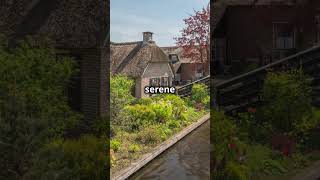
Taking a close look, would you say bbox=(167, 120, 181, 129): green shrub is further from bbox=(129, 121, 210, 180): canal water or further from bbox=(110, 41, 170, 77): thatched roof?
bbox=(110, 41, 170, 77): thatched roof

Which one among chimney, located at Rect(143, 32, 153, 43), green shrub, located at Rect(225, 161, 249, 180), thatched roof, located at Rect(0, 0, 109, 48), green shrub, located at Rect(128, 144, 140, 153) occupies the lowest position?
green shrub, located at Rect(128, 144, 140, 153)

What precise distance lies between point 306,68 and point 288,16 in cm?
134

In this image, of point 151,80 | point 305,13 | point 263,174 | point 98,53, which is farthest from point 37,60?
point 305,13

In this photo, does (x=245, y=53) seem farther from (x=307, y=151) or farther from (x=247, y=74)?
(x=307, y=151)

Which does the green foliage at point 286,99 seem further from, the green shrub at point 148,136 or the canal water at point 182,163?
the green shrub at point 148,136

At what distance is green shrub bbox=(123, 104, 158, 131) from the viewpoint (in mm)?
10305

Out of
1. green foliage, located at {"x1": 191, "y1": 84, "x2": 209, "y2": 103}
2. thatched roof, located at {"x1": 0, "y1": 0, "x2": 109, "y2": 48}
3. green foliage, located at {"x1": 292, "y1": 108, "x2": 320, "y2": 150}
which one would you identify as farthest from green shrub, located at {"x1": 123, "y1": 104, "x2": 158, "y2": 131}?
green foliage, located at {"x1": 292, "y1": 108, "x2": 320, "y2": 150}

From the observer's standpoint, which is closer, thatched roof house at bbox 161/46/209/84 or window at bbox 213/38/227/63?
window at bbox 213/38/227/63

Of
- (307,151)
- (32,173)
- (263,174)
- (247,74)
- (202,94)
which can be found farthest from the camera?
(202,94)

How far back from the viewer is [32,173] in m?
5.40

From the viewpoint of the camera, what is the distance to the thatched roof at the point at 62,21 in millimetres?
9000

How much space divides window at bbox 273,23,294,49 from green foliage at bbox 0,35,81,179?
4963 millimetres

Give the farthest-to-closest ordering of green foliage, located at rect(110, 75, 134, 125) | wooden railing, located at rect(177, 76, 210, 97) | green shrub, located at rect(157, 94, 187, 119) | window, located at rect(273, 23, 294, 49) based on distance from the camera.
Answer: green shrub, located at rect(157, 94, 187, 119) → wooden railing, located at rect(177, 76, 210, 97) → window, located at rect(273, 23, 294, 49) → green foliage, located at rect(110, 75, 134, 125)

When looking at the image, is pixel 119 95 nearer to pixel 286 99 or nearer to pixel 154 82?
pixel 154 82
